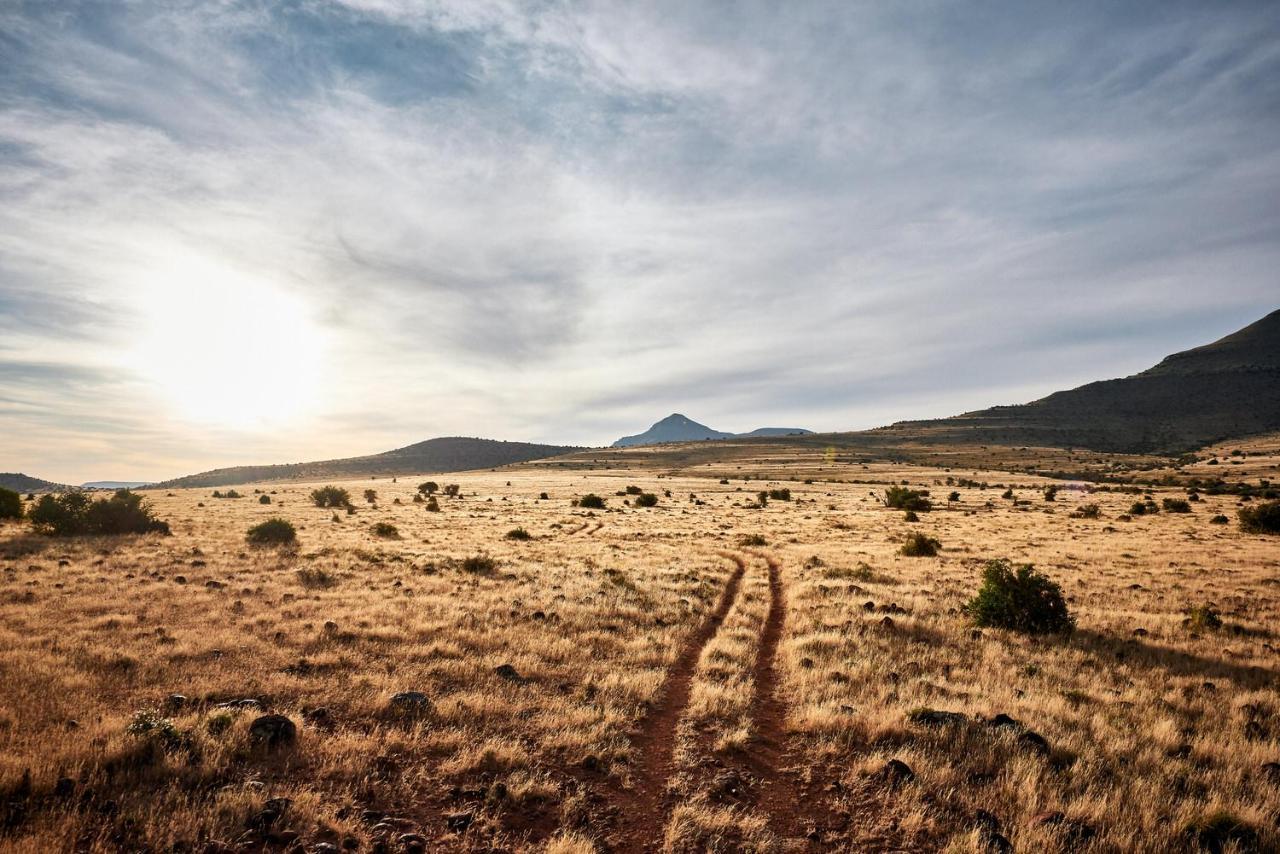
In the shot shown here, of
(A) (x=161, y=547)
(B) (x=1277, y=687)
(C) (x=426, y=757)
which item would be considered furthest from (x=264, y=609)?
(B) (x=1277, y=687)

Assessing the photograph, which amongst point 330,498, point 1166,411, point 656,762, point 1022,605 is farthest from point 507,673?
point 1166,411

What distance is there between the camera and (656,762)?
8.61 m

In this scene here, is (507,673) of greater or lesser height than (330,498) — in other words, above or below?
below

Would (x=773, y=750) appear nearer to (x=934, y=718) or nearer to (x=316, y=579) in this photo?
(x=934, y=718)

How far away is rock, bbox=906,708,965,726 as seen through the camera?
31.5 ft

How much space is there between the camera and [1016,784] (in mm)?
7855

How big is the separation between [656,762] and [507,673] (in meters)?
4.05

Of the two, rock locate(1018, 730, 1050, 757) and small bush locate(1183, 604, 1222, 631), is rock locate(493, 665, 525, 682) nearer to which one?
rock locate(1018, 730, 1050, 757)

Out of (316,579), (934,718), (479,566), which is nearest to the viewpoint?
(934,718)

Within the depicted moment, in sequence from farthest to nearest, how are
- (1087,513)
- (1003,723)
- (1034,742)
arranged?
1. (1087,513)
2. (1003,723)
3. (1034,742)

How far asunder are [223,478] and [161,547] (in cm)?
19074

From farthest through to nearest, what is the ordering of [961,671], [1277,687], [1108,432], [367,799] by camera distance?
[1108,432] → [961,671] → [1277,687] → [367,799]

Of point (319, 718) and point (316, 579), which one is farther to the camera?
point (316, 579)

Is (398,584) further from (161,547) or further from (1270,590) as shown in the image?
(1270,590)
